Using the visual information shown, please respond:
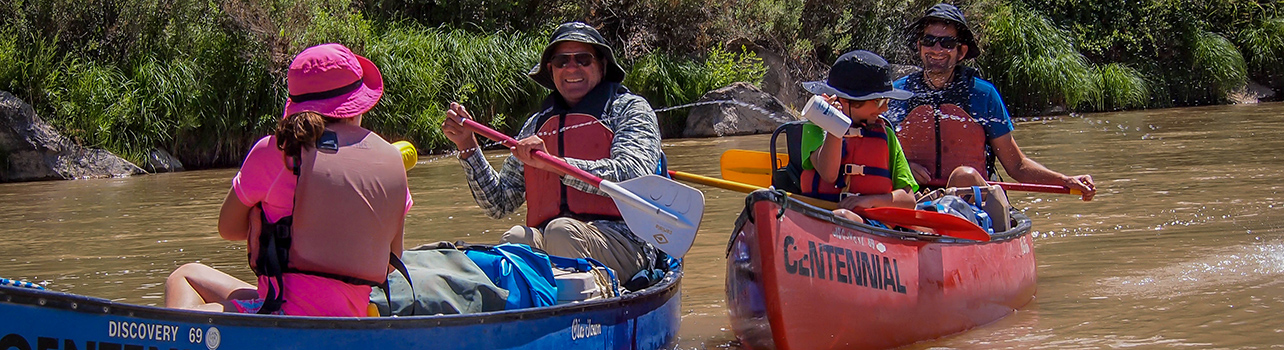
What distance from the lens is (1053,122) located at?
15.9 metres

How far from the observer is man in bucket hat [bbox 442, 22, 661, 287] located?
13.5 feet

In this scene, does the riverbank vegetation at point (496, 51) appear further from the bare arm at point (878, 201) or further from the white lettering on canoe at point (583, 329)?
the white lettering on canoe at point (583, 329)

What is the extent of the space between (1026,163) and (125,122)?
31.3 feet

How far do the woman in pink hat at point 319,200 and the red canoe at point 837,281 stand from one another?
49.1 inches

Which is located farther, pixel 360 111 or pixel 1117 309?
pixel 1117 309

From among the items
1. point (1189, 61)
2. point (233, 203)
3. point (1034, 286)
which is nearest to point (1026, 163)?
point (1034, 286)

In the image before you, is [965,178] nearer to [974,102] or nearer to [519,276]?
[974,102]

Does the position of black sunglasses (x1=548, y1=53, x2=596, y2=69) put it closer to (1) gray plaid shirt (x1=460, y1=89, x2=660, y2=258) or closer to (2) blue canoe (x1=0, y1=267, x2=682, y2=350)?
(1) gray plaid shirt (x1=460, y1=89, x2=660, y2=258)

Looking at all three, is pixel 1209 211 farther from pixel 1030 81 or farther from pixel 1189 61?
pixel 1189 61

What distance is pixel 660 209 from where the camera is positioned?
154 inches

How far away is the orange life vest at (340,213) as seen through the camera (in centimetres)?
289

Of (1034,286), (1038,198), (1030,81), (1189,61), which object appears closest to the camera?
(1034,286)

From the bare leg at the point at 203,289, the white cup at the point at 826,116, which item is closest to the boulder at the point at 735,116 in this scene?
the white cup at the point at 826,116

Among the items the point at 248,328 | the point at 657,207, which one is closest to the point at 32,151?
the point at 657,207
